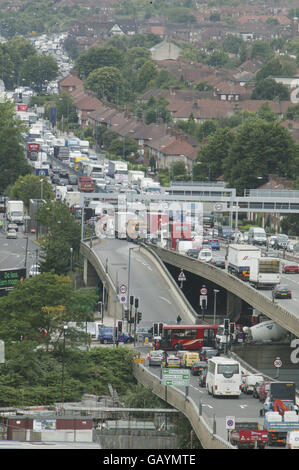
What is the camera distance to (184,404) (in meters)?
57.8

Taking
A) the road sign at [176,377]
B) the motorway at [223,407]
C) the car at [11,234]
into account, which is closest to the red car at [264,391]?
the motorway at [223,407]

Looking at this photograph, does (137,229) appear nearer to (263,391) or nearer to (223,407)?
(263,391)

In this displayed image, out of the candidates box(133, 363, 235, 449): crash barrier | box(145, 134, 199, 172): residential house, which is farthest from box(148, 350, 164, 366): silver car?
box(145, 134, 199, 172): residential house

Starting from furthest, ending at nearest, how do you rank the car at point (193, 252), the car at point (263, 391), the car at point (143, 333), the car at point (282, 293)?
the car at point (193, 252) < the car at point (143, 333) < the car at point (282, 293) < the car at point (263, 391)

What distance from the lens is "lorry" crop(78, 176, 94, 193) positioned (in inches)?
5566

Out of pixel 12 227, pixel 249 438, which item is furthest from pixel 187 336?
pixel 12 227

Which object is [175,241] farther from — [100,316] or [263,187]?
[263,187]

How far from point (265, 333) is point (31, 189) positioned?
63851mm

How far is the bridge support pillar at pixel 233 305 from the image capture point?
302 ft

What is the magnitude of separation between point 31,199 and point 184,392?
73.7 meters

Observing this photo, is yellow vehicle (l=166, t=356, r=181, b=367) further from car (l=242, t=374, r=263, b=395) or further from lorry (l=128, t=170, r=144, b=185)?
lorry (l=128, t=170, r=144, b=185)

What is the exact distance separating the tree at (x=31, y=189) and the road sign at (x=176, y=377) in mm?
79289

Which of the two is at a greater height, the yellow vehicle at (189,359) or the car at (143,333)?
the yellow vehicle at (189,359)

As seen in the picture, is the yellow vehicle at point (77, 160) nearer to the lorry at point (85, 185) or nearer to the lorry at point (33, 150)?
the lorry at point (33, 150)
